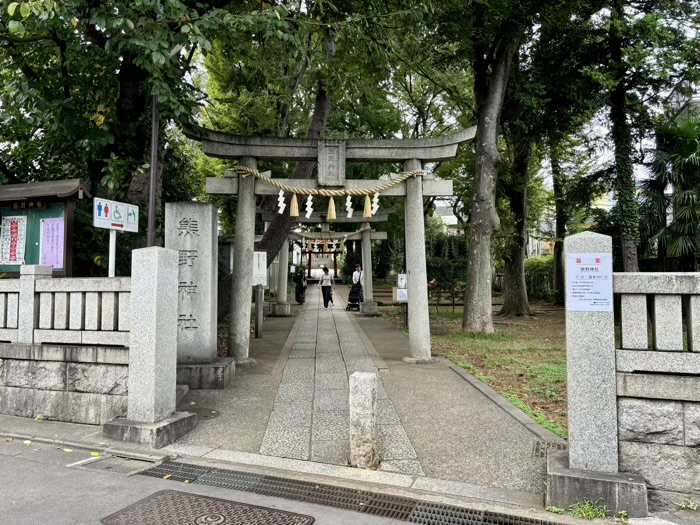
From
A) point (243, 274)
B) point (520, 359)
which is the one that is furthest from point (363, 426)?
point (520, 359)

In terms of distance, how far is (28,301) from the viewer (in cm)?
615

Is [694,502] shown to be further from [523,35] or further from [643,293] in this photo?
[523,35]

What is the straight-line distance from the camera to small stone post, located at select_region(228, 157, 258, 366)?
902cm

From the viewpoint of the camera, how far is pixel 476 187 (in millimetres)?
13398

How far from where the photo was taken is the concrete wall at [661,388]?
3908mm

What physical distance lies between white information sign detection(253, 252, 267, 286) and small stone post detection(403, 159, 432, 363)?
4.94m

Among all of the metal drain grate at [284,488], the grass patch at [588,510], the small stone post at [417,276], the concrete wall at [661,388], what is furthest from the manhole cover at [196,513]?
the small stone post at [417,276]

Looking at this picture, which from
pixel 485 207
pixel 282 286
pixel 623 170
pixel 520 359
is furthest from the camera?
pixel 282 286

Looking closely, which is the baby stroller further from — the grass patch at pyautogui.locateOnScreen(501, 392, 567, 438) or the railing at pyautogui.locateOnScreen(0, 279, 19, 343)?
the railing at pyautogui.locateOnScreen(0, 279, 19, 343)

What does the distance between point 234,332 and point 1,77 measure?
6.80 metres

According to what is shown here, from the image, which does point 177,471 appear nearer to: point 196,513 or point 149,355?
point 196,513

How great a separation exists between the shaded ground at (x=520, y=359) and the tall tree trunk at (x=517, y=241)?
1.74 m

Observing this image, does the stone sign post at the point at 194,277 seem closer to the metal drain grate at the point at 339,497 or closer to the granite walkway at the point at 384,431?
the granite walkway at the point at 384,431

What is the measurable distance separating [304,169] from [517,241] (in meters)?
9.54
